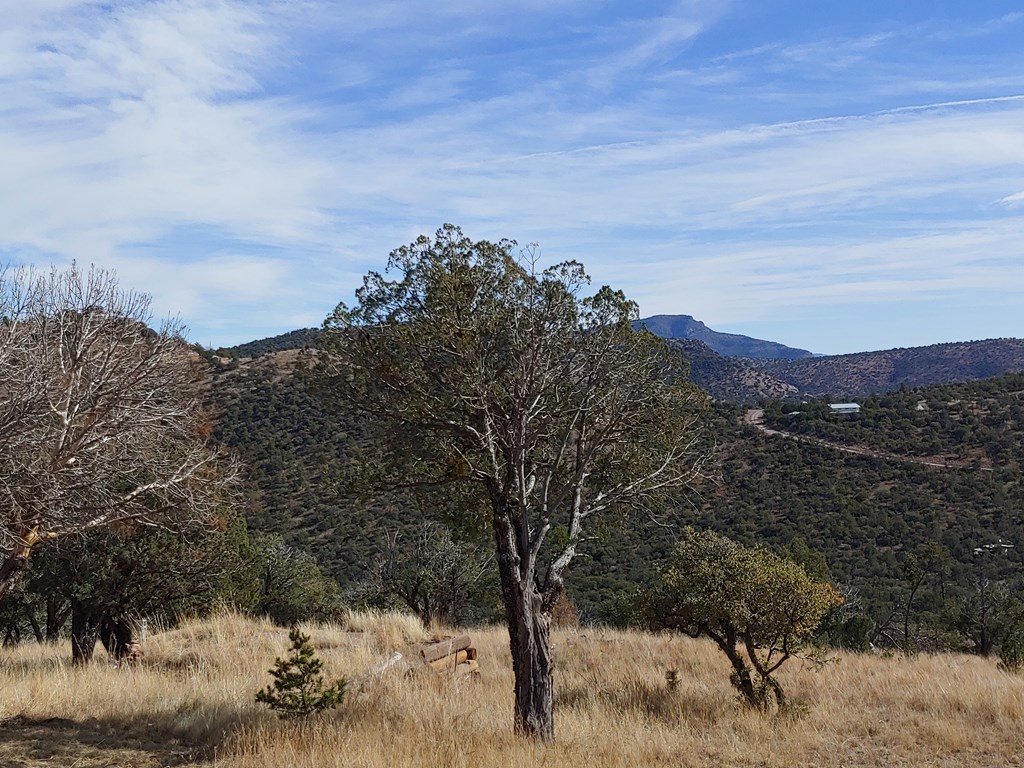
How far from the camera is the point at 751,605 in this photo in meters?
11.6

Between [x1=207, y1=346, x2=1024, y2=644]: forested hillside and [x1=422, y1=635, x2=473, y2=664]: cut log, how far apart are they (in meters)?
9.70

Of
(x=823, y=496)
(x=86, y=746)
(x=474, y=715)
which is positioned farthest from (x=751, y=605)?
(x=823, y=496)

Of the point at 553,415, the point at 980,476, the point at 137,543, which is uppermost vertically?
the point at 553,415

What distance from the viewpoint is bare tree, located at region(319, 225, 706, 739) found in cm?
875

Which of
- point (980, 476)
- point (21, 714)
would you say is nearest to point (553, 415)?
point (21, 714)

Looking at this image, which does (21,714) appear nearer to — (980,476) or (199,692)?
(199,692)

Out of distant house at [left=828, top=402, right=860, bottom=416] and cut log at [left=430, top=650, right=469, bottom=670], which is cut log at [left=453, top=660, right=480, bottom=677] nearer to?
cut log at [left=430, top=650, right=469, bottom=670]

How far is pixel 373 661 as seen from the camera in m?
13.7

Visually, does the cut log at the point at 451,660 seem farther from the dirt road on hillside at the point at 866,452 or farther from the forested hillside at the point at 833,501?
the dirt road on hillside at the point at 866,452

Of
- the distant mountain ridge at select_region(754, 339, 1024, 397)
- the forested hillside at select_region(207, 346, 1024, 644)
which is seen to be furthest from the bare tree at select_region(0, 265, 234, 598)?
the distant mountain ridge at select_region(754, 339, 1024, 397)

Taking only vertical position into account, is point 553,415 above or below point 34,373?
below

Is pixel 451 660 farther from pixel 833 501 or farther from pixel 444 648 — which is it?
pixel 833 501

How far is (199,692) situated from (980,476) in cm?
3640

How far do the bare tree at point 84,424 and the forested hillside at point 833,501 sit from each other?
41.5 feet
